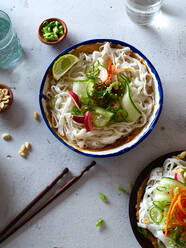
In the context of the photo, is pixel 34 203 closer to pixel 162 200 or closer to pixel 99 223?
pixel 99 223

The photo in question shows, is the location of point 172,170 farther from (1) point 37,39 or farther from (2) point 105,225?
(1) point 37,39

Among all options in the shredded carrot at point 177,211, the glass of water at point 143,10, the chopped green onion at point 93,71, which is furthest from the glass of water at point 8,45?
the shredded carrot at point 177,211

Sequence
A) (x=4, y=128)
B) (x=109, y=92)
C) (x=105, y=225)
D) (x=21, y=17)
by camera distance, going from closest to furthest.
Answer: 1. (x=109, y=92)
2. (x=105, y=225)
3. (x=4, y=128)
4. (x=21, y=17)

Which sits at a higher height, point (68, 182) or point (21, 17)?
point (21, 17)

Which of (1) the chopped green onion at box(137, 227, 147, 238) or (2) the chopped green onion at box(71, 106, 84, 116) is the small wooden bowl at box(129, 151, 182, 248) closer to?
(1) the chopped green onion at box(137, 227, 147, 238)

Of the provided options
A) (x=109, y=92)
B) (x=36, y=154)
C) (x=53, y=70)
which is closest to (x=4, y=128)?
(x=36, y=154)

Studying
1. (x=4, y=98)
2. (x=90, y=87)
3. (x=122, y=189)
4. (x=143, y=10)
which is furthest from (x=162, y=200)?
(x=143, y=10)

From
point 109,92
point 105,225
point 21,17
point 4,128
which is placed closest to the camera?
point 109,92
